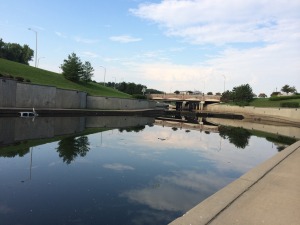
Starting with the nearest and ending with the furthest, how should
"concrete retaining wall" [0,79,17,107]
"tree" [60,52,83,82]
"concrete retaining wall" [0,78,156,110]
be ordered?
"concrete retaining wall" [0,79,17,107], "concrete retaining wall" [0,78,156,110], "tree" [60,52,83,82]

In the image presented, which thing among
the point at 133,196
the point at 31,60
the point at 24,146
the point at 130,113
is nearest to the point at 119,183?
the point at 133,196

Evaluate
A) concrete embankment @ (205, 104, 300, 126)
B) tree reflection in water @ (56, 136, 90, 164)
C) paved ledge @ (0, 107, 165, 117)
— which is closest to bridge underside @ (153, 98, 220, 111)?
concrete embankment @ (205, 104, 300, 126)

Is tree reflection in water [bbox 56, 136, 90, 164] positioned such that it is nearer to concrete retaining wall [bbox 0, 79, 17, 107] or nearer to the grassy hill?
concrete retaining wall [bbox 0, 79, 17, 107]

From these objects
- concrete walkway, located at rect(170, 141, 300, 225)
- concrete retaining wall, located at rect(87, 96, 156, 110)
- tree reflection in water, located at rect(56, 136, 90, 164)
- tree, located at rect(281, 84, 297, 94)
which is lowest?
tree reflection in water, located at rect(56, 136, 90, 164)

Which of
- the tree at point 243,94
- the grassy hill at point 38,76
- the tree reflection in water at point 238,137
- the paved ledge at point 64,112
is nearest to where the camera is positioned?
the tree reflection in water at point 238,137

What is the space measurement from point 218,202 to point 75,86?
68996mm

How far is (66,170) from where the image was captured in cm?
1380

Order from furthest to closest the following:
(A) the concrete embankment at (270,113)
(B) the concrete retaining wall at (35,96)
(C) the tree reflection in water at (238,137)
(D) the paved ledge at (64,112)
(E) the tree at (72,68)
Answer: (E) the tree at (72,68) → (A) the concrete embankment at (270,113) → (B) the concrete retaining wall at (35,96) → (D) the paved ledge at (64,112) → (C) the tree reflection in water at (238,137)

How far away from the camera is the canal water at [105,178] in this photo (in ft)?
28.9

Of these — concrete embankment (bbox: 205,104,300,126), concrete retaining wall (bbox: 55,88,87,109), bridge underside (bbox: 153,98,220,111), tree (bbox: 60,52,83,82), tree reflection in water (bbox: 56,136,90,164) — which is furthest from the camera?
bridge underside (bbox: 153,98,220,111)

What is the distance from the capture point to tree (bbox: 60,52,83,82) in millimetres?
77125

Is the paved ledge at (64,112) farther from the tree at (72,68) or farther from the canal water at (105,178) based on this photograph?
the tree at (72,68)

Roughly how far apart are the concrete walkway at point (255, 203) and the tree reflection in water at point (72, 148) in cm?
897

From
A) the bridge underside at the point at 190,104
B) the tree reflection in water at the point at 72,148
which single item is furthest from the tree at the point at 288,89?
the tree reflection in water at the point at 72,148
